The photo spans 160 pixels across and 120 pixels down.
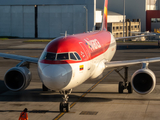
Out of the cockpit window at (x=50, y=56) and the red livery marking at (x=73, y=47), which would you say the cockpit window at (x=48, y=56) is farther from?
the red livery marking at (x=73, y=47)

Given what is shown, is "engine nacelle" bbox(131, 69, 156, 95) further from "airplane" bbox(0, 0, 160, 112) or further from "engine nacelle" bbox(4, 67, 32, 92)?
"engine nacelle" bbox(4, 67, 32, 92)

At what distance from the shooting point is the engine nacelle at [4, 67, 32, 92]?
20.3 m

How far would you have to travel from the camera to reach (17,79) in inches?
822

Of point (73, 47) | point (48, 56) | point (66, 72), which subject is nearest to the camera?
point (66, 72)

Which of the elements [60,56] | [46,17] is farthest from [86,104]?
[46,17]

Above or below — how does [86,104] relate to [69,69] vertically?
below

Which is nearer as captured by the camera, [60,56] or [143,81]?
[60,56]

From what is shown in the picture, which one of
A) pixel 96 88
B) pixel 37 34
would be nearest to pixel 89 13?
pixel 37 34

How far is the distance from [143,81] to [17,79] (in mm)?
8093

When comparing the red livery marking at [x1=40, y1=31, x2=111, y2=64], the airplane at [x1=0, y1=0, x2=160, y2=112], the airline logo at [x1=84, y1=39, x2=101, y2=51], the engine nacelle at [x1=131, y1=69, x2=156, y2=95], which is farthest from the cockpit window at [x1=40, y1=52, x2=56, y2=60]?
the engine nacelle at [x1=131, y1=69, x2=156, y2=95]

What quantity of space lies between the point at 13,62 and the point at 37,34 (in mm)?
73320

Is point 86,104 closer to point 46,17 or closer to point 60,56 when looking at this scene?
point 60,56

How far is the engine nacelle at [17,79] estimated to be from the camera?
2025 cm

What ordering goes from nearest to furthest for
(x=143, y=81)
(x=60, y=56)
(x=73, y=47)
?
1. (x=60, y=56)
2. (x=73, y=47)
3. (x=143, y=81)
